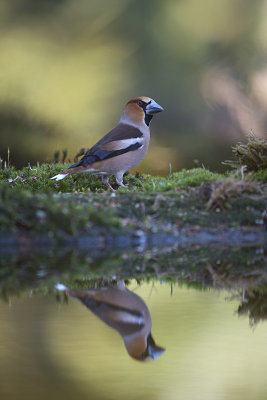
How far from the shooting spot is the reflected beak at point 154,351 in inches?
127

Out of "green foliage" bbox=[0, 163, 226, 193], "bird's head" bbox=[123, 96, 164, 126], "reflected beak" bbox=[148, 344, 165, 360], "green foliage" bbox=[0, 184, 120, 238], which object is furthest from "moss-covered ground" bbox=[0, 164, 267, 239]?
"reflected beak" bbox=[148, 344, 165, 360]

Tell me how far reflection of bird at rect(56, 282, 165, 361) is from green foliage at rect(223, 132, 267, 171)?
481cm

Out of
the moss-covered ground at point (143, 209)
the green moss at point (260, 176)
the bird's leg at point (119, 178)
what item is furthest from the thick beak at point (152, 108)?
the green moss at point (260, 176)

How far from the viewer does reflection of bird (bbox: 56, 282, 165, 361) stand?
3.32 meters

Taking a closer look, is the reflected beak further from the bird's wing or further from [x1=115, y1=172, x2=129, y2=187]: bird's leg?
[x1=115, y1=172, x2=129, y2=187]: bird's leg

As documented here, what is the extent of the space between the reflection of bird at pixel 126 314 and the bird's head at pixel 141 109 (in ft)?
18.3

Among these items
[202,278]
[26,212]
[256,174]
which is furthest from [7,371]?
[256,174]

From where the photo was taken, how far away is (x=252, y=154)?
30.0ft

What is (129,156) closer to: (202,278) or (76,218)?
(76,218)

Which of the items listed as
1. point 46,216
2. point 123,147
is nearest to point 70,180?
point 123,147

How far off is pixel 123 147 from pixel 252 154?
77.9 inches

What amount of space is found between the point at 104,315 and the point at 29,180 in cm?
717

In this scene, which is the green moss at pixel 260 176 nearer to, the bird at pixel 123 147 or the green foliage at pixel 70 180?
the green foliage at pixel 70 180

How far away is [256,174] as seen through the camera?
28.6 ft
